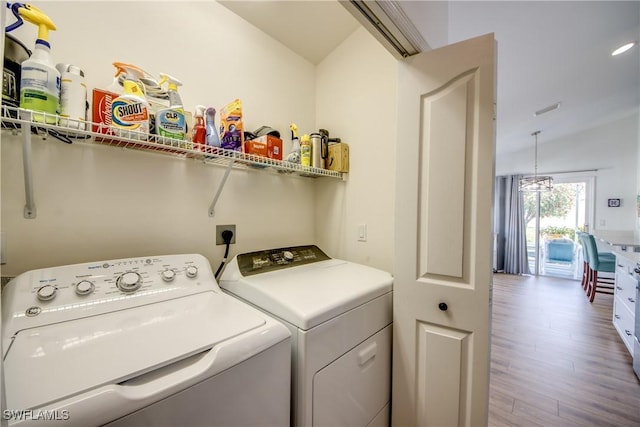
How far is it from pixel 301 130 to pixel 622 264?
3.56 m

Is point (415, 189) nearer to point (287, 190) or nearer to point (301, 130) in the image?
point (287, 190)

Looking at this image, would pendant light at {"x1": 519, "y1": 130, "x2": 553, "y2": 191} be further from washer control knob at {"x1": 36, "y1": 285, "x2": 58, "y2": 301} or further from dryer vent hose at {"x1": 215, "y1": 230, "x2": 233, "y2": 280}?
washer control knob at {"x1": 36, "y1": 285, "x2": 58, "y2": 301}

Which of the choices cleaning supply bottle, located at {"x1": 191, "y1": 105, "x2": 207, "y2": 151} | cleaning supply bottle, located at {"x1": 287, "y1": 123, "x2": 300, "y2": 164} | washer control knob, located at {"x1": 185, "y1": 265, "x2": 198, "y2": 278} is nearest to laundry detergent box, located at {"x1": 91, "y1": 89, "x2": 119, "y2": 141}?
cleaning supply bottle, located at {"x1": 191, "y1": 105, "x2": 207, "y2": 151}

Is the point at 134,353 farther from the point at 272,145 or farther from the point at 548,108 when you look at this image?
the point at 548,108

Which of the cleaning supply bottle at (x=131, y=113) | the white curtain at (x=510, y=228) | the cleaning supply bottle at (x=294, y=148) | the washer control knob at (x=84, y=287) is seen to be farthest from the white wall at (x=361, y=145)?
the white curtain at (x=510, y=228)

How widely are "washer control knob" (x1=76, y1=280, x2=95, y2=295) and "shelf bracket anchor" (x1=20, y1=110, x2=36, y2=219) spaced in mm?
Answer: 355

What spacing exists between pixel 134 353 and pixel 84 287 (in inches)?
16.2

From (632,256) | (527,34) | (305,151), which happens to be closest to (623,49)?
(527,34)

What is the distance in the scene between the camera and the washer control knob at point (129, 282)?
0.90 meters

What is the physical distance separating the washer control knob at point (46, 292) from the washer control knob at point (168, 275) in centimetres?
30

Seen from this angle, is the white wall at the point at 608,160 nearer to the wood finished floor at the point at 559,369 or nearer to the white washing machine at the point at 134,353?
the wood finished floor at the point at 559,369

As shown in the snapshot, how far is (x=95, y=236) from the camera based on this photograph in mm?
1057

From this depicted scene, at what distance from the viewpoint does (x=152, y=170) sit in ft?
3.93

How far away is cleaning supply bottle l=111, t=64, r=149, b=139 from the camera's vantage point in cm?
93
